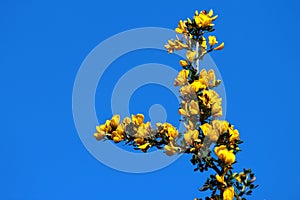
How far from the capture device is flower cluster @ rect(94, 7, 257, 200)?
120 inches

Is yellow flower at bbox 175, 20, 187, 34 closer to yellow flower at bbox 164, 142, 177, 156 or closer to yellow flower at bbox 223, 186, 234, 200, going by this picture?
yellow flower at bbox 164, 142, 177, 156

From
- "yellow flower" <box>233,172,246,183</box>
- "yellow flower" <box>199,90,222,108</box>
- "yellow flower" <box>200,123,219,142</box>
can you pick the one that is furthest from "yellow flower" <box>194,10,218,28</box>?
"yellow flower" <box>233,172,246,183</box>

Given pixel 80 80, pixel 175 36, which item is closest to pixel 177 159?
pixel 175 36

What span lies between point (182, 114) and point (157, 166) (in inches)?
33.4

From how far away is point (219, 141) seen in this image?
3.15 meters

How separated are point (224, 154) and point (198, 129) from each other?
325 mm

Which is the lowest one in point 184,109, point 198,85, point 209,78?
point 184,109

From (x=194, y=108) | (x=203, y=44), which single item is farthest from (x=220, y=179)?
(x=203, y=44)

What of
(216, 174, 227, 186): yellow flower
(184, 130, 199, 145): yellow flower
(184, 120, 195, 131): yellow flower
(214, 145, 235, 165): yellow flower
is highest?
(184, 120, 195, 131): yellow flower

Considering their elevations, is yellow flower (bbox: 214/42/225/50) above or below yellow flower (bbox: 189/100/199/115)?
above

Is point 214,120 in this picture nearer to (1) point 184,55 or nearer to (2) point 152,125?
(2) point 152,125

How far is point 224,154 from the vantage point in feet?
9.68

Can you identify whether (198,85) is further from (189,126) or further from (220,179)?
(220,179)

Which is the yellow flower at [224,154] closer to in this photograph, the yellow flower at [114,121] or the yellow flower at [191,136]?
the yellow flower at [191,136]
